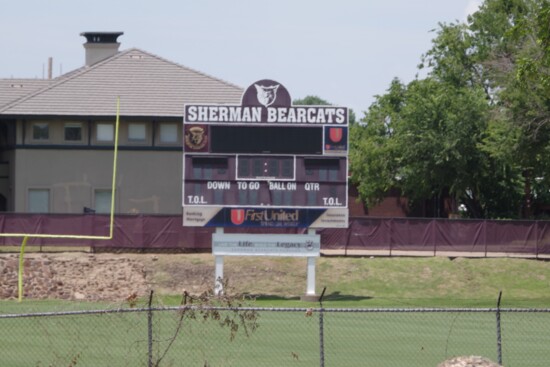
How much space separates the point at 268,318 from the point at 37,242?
554 inches

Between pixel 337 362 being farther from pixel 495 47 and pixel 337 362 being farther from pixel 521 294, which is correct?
pixel 495 47

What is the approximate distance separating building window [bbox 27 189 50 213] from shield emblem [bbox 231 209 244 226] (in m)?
15.2

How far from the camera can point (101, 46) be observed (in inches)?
2147

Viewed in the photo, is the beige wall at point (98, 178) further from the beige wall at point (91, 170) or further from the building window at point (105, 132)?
the building window at point (105, 132)

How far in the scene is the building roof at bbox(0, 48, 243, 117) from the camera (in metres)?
47.2

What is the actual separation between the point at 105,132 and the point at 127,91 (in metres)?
2.42

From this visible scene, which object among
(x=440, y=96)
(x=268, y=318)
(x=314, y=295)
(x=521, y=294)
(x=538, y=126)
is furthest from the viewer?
(x=440, y=96)

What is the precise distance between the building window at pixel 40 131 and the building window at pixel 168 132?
4.78m

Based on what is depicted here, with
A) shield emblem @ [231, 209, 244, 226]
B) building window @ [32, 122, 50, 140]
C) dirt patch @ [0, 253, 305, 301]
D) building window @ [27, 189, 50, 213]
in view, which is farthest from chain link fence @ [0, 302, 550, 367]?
building window @ [32, 122, 50, 140]

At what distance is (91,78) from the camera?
163 feet

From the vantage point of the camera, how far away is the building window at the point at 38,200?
47.2 meters

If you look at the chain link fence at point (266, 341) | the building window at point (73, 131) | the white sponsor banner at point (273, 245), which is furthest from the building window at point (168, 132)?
the chain link fence at point (266, 341)

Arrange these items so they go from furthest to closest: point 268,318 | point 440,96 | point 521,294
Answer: point 440,96
point 521,294
point 268,318

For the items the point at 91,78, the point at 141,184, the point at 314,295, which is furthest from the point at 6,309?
the point at 91,78
